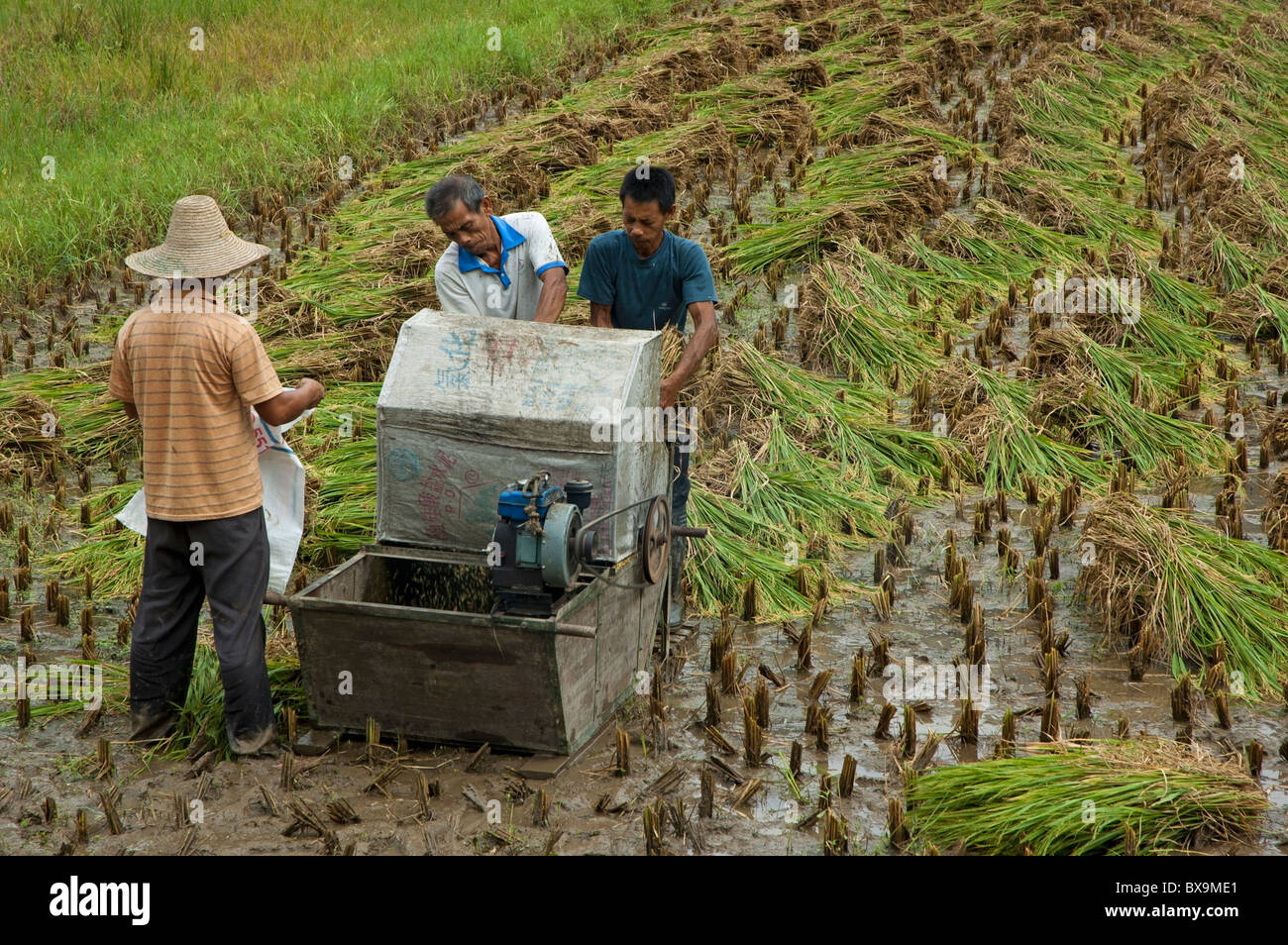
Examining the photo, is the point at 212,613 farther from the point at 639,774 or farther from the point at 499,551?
the point at 639,774

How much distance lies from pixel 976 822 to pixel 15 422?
14.1 ft

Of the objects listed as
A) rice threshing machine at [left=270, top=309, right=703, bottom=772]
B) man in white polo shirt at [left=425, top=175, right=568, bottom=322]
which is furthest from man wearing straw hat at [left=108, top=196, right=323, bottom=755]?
man in white polo shirt at [left=425, top=175, right=568, bottom=322]

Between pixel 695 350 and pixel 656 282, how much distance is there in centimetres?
29

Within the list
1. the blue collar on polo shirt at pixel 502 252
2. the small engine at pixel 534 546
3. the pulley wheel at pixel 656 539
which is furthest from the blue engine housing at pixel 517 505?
the blue collar on polo shirt at pixel 502 252

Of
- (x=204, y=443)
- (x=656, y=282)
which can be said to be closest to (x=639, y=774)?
(x=204, y=443)

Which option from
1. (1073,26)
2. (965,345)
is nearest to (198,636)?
(965,345)

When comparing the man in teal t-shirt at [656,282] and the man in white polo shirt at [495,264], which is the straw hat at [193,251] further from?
the man in teal t-shirt at [656,282]

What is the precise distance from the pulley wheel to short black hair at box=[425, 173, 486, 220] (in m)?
1.08

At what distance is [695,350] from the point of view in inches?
163

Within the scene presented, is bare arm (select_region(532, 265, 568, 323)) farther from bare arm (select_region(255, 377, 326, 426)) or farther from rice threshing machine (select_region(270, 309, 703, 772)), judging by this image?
bare arm (select_region(255, 377, 326, 426))

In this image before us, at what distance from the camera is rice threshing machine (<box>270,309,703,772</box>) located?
343 cm

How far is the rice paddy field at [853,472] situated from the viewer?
3.38 meters

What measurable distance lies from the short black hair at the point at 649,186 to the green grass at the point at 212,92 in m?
4.62
